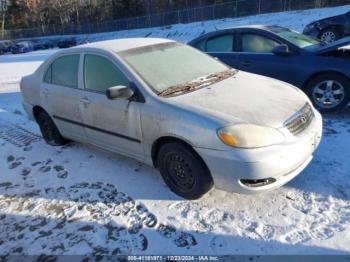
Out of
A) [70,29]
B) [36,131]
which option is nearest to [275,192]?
[36,131]

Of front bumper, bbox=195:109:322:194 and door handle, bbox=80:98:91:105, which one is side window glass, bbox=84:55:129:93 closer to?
door handle, bbox=80:98:91:105

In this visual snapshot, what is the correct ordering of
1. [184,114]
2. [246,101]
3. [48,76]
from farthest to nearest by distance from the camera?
[48,76], [246,101], [184,114]

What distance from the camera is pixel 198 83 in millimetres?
3820

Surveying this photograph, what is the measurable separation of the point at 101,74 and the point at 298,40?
3670 millimetres

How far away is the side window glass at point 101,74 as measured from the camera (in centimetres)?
385

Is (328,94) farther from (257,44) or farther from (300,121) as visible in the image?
(300,121)

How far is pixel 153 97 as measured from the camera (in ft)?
11.5

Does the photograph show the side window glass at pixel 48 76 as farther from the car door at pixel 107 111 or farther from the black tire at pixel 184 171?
the black tire at pixel 184 171

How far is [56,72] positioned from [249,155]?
3182 mm

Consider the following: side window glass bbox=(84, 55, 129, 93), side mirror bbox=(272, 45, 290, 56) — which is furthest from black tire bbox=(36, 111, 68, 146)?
side mirror bbox=(272, 45, 290, 56)

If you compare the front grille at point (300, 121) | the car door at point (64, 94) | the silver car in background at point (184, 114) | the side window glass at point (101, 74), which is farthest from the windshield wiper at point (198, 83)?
the car door at point (64, 94)

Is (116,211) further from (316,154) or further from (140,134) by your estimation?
(316,154)

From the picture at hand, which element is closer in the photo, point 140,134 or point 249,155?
point 249,155

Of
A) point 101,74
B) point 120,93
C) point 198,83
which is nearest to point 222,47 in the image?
point 198,83
